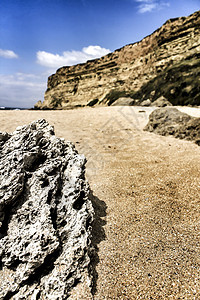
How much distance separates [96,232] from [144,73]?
4216 cm

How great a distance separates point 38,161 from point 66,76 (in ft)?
215

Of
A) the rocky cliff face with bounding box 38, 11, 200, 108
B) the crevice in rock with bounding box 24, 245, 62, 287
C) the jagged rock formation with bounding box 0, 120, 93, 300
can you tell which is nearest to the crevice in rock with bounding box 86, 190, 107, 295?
the jagged rock formation with bounding box 0, 120, 93, 300

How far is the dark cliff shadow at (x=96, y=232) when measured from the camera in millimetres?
2025

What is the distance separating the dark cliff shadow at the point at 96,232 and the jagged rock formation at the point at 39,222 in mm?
184

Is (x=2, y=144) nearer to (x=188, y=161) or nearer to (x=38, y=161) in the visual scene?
(x=38, y=161)

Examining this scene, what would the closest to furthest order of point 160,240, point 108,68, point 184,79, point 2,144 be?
point 160,240, point 2,144, point 184,79, point 108,68

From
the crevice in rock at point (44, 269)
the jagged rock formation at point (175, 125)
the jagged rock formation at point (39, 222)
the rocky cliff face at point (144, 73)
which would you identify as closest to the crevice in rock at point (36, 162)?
the jagged rock formation at point (39, 222)

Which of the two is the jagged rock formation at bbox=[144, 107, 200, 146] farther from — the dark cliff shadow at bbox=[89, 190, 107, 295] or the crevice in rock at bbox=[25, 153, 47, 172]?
the crevice in rock at bbox=[25, 153, 47, 172]

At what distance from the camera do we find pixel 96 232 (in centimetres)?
263

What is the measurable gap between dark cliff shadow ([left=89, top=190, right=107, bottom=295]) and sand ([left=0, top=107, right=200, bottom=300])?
1 cm

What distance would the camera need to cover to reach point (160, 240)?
246 cm

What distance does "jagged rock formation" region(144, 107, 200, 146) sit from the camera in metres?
7.11

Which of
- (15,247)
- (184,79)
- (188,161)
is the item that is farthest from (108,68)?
(15,247)

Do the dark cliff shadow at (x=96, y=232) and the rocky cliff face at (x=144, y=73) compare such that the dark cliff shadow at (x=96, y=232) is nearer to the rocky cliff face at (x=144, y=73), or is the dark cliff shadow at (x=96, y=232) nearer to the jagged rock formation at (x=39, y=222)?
the jagged rock formation at (x=39, y=222)
